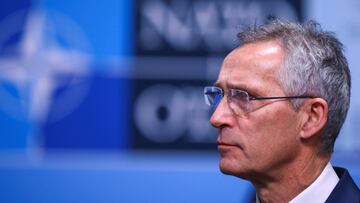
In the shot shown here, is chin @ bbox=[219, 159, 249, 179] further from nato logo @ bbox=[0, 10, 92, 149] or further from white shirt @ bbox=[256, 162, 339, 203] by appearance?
nato logo @ bbox=[0, 10, 92, 149]

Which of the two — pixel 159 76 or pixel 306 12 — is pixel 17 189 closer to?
pixel 159 76

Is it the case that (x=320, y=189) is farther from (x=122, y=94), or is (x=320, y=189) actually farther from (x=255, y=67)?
(x=122, y=94)

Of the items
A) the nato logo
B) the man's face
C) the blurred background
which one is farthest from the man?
the nato logo

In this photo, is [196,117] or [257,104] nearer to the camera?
[257,104]


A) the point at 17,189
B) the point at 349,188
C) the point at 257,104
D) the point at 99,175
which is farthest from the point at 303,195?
the point at 17,189

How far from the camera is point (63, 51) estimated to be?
270 centimetres

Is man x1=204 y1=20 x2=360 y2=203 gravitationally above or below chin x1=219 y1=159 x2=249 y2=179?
above

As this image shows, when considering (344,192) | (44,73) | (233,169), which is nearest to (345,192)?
(344,192)

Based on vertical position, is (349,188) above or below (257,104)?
below

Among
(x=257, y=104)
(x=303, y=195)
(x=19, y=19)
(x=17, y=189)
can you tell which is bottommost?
(x=17, y=189)

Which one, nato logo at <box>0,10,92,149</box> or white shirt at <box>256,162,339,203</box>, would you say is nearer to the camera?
white shirt at <box>256,162,339,203</box>

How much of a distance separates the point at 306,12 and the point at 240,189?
80cm

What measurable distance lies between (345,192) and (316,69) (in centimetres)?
27

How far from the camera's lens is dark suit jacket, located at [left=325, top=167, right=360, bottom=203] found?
1355 mm
